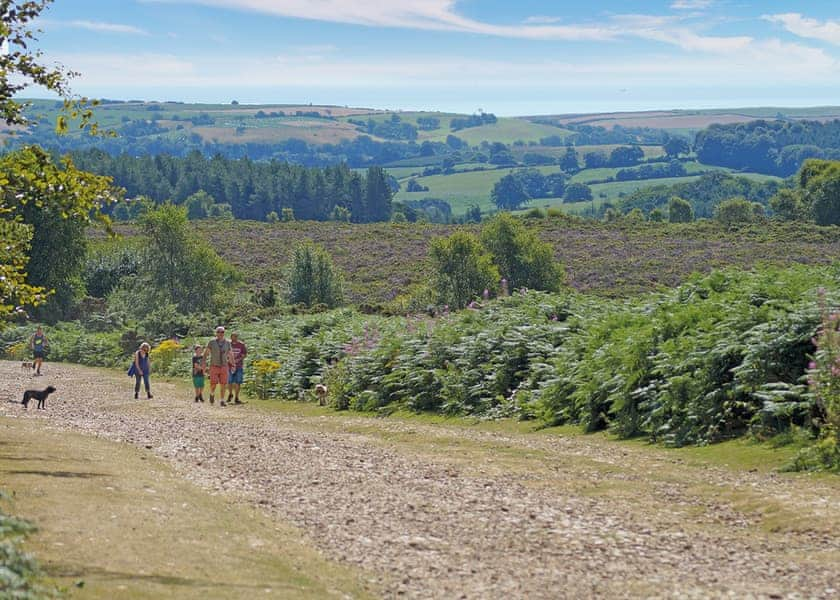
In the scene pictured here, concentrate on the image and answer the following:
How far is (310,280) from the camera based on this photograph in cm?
7275

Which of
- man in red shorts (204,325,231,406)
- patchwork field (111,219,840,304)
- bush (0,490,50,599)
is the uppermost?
bush (0,490,50,599)

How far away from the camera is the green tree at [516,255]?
8225 centimetres

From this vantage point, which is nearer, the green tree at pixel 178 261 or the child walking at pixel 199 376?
the child walking at pixel 199 376

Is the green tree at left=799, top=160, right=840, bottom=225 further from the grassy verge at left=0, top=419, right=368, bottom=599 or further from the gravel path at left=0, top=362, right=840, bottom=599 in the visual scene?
the grassy verge at left=0, top=419, right=368, bottom=599

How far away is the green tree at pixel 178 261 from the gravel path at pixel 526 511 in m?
51.0

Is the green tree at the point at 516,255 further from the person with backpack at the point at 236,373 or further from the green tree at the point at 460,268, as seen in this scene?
the person with backpack at the point at 236,373

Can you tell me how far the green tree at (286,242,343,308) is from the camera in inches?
2854

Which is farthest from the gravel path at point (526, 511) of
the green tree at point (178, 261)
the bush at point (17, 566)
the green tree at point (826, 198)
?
the green tree at point (826, 198)

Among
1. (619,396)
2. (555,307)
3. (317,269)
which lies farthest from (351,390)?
(317,269)

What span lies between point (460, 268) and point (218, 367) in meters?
45.7

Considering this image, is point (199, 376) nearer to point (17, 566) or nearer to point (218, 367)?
point (218, 367)

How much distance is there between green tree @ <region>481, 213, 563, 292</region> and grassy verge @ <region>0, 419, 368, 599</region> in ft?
223

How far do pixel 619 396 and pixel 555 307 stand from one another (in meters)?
7.79

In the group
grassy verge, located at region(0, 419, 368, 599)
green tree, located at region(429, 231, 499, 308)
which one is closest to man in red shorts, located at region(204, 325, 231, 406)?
grassy verge, located at region(0, 419, 368, 599)
